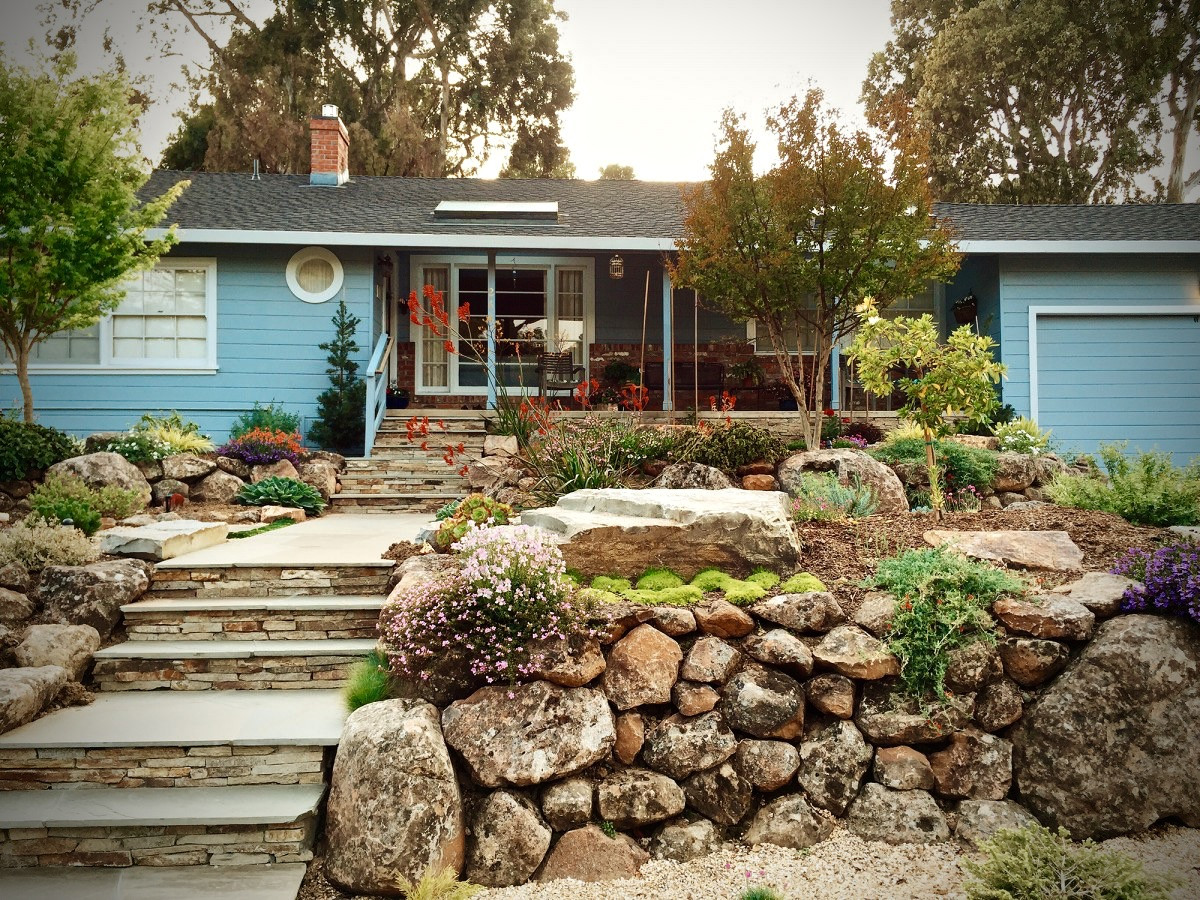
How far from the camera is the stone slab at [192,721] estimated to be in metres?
3.30

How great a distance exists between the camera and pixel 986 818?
10.7 feet

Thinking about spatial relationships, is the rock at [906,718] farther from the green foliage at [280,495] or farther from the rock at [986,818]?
the green foliage at [280,495]

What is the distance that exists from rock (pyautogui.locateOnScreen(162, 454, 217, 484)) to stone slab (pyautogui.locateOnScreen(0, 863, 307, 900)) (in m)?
5.18

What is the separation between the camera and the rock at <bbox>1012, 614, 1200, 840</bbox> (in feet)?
10.7

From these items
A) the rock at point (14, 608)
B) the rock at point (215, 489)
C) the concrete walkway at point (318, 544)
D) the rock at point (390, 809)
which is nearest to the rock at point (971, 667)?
the rock at point (390, 809)

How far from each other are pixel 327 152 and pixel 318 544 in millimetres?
9332

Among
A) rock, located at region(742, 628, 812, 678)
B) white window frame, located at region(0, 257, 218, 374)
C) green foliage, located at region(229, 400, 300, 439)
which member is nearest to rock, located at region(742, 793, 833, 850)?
rock, located at region(742, 628, 812, 678)

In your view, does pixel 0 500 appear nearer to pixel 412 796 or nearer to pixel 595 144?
pixel 412 796

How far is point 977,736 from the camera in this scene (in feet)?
11.2

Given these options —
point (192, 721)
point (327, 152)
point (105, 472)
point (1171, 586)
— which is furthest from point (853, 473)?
point (327, 152)

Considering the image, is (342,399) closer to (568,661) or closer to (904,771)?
(568,661)

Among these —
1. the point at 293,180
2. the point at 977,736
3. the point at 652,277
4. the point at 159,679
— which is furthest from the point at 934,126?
the point at 159,679

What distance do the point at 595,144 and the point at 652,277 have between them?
12.6 m

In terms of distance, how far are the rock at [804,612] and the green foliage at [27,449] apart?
6836mm
